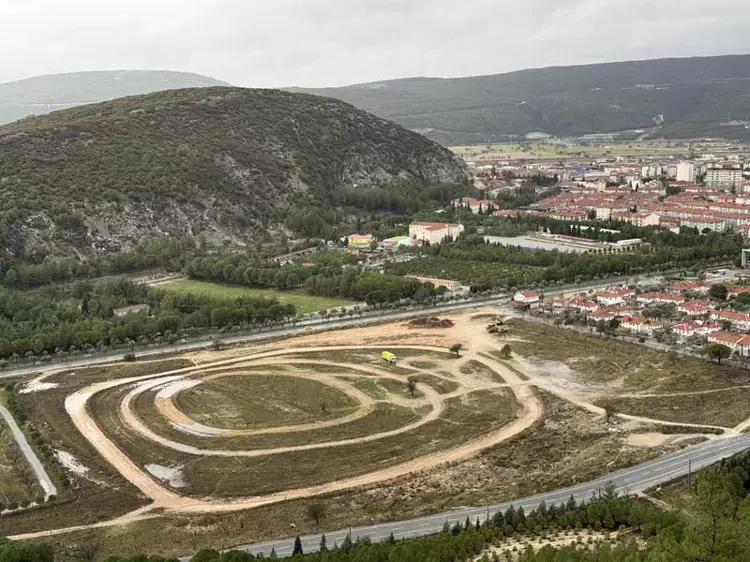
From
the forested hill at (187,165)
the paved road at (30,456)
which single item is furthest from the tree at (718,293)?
the forested hill at (187,165)

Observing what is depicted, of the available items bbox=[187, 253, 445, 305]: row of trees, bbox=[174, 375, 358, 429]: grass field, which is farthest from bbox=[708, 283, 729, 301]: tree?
bbox=[174, 375, 358, 429]: grass field

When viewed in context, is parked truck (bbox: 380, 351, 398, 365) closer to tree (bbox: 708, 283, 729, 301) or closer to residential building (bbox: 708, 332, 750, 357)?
residential building (bbox: 708, 332, 750, 357)

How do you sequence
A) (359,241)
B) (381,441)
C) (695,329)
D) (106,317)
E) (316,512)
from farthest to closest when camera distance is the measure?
(359,241)
(106,317)
(695,329)
(381,441)
(316,512)

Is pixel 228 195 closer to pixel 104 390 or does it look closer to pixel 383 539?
pixel 104 390

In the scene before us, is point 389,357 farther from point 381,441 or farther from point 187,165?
point 187,165

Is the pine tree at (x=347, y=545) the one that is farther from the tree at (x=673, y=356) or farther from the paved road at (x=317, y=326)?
the paved road at (x=317, y=326)

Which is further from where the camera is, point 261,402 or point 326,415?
point 261,402

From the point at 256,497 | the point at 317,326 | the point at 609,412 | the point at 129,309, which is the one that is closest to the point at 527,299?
the point at 317,326
